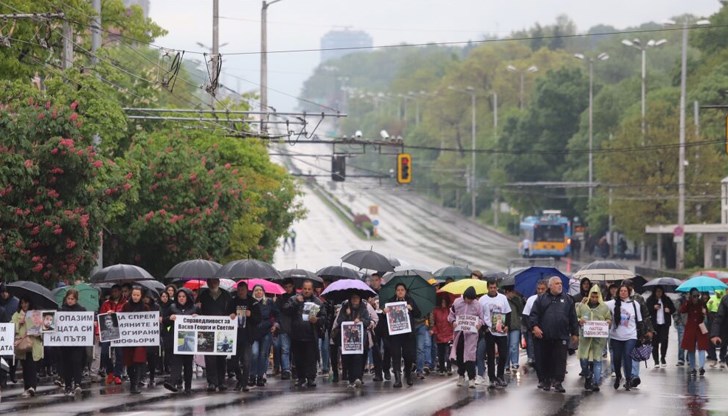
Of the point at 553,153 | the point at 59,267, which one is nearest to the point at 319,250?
the point at 553,153

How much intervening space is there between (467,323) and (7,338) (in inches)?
259

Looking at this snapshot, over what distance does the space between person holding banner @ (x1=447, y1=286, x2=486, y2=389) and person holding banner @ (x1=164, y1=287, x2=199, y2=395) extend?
3836 millimetres

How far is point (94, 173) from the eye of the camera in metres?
34.0

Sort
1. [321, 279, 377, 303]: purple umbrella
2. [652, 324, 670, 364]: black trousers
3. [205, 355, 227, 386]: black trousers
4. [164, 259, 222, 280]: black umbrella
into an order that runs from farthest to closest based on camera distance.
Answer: [652, 324, 670, 364]: black trousers → [164, 259, 222, 280]: black umbrella → [321, 279, 377, 303]: purple umbrella → [205, 355, 227, 386]: black trousers

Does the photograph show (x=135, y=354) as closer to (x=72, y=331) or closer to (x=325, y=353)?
(x=72, y=331)

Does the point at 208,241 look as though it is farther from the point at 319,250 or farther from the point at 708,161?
the point at 319,250

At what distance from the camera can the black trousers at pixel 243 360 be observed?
81.1 feet

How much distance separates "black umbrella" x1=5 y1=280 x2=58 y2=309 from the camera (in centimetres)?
2461

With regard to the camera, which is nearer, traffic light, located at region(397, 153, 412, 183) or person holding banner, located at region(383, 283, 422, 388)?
person holding banner, located at region(383, 283, 422, 388)

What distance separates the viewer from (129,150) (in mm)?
46875

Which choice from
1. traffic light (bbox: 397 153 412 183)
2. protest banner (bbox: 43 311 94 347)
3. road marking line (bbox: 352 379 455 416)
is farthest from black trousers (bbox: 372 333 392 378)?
traffic light (bbox: 397 153 412 183)

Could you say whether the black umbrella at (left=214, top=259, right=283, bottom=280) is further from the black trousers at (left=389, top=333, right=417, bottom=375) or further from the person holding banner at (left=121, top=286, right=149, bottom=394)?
the black trousers at (left=389, top=333, right=417, bottom=375)

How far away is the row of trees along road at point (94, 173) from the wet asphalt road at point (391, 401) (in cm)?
722

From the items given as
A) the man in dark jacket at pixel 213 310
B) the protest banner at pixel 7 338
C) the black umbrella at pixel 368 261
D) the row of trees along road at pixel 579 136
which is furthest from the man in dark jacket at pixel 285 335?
the row of trees along road at pixel 579 136
